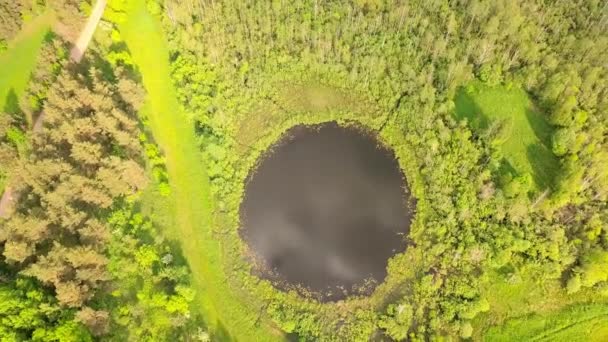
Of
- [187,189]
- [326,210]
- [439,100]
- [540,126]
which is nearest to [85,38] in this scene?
[187,189]

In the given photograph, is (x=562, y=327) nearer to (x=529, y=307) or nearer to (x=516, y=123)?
(x=529, y=307)

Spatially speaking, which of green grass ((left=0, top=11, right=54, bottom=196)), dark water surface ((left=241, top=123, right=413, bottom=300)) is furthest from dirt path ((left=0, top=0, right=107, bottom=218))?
dark water surface ((left=241, top=123, right=413, bottom=300))

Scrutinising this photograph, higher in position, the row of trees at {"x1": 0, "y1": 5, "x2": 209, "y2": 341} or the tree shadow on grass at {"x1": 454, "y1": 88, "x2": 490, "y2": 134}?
the tree shadow on grass at {"x1": 454, "y1": 88, "x2": 490, "y2": 134}

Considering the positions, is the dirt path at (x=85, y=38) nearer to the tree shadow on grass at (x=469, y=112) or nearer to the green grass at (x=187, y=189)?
the green grass at (x=187, y=189)

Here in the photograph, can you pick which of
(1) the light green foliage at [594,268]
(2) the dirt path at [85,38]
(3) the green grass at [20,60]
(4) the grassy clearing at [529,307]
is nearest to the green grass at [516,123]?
(1) the light green foliage at [594,268]

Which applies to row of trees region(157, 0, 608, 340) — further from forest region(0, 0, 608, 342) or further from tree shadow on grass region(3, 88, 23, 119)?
tree shadow on grass region(3, 88, 23, 119)

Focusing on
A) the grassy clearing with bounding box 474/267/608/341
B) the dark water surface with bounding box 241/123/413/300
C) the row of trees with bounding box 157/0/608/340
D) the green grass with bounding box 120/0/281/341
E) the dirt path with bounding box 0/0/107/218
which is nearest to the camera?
the green grass with bounding box 120/0/281/341
